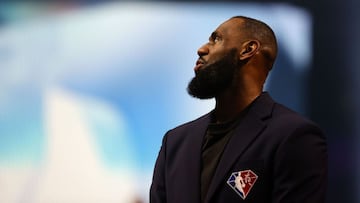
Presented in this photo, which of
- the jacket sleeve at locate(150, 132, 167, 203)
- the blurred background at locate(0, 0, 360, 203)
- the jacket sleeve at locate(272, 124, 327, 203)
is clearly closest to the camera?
the jacket sleeve at locate(272, 124, 327, 203)

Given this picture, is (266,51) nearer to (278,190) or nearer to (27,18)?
(278,190)

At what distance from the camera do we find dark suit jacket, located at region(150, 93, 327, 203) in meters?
0.89

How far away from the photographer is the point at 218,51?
1.05m

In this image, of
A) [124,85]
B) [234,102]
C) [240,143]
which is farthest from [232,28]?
[124,85]

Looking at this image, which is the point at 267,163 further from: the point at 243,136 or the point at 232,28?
the point at 232,28

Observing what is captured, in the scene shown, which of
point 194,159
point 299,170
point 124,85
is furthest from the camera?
point 124,85

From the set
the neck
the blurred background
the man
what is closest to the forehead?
the man

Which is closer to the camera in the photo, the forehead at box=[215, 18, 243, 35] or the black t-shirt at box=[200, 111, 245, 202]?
the black t-shirt at box=[200, 111, 245, 202]

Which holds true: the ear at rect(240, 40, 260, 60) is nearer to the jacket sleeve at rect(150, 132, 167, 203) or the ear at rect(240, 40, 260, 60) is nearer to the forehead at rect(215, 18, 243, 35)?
the forehead at rect(215, 18, 243, 35)

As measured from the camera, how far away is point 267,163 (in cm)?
91

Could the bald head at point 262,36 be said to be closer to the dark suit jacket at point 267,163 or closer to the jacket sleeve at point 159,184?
the dark suit jacket at point 267,163

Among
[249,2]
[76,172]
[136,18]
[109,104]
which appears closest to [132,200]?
[76,172]

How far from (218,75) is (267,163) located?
0.69ft

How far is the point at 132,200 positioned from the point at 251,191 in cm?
76
